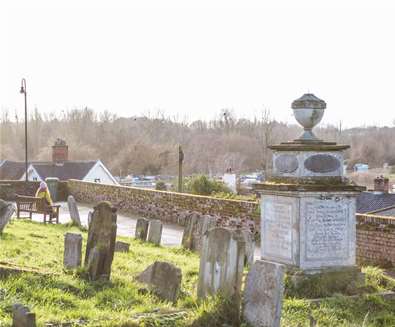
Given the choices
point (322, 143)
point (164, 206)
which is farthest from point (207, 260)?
point (164, 206)

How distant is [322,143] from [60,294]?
471 centimetres

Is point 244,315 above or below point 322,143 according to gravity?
below

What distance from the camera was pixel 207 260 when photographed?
688 centimetres

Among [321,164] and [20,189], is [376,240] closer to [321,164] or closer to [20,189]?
[321,164]

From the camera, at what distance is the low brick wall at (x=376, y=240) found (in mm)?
12062

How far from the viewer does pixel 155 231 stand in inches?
559

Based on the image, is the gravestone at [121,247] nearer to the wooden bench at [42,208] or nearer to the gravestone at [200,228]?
the gravestone at [200,228]

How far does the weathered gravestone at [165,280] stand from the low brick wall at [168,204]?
8.75m

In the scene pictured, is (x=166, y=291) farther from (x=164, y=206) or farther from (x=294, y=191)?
(x=164, y=206)

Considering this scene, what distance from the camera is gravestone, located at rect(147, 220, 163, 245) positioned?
46.4 feet

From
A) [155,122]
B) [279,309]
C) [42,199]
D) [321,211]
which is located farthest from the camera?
[155,122]

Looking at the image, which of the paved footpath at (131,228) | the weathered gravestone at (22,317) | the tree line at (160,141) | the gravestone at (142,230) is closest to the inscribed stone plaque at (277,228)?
the paved footpath at (131,228)

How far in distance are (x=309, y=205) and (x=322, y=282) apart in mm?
1123

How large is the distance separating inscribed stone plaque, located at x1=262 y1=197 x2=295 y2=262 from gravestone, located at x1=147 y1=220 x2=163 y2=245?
199 inches
